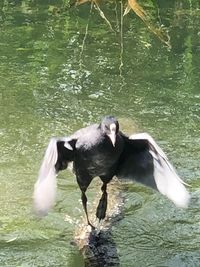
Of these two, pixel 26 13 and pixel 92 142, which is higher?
pixel 92 142

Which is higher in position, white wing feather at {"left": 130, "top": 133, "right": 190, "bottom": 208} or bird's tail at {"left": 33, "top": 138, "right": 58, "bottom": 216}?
bird's tail at {"left": 33, "top": 138, "right": 58, "bottom": 216}

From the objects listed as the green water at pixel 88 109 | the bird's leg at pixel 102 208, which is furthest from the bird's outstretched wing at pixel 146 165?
the green water at pixel 88 109

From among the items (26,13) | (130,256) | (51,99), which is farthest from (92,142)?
(26,13)

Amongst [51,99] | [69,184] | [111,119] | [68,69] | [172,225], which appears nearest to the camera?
[111,119]

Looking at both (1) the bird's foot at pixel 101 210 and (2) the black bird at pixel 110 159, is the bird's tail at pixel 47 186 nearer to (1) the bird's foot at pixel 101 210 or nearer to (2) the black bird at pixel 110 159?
(2) the black bird at pixel 110 159

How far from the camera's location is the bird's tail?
4.14 m

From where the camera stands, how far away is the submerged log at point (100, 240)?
4931mm

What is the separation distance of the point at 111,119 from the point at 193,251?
4.23ft

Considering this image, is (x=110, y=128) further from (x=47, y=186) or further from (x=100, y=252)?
(x=100, y=252)

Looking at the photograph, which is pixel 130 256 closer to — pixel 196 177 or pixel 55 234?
pixel 55 234

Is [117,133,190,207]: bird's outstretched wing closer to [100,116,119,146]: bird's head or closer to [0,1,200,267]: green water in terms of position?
[100,116,119,146]: bird's head

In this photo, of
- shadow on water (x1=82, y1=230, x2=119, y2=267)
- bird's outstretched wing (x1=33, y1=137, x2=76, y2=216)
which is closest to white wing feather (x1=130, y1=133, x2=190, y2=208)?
bird's outstretched wing (x1=33, y1=137, x2=76, y2=216)

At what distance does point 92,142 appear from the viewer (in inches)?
191

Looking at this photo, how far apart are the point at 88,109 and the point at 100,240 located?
120 inches
